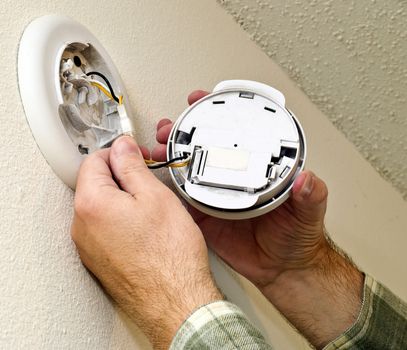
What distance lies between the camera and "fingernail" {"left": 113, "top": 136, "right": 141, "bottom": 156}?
49cm

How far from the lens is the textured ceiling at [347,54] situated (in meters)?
0.90

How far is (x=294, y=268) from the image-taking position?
28.1 inches

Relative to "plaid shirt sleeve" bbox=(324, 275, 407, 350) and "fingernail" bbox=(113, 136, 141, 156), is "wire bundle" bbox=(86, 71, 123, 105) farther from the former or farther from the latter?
"plaid shirt sleeve" bbox=(324, 275, 407, 350)

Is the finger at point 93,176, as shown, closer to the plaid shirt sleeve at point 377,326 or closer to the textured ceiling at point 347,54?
the plaid shirt sleeve at point 377,326

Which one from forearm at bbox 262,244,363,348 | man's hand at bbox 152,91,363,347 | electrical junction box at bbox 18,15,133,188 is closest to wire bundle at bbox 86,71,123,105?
electrical junction box at bbox 18,15,133,188

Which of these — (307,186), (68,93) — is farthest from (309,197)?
(68,93)

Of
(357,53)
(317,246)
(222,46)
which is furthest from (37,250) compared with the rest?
(357,53)

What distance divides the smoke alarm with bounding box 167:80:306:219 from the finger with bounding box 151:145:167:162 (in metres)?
0.05

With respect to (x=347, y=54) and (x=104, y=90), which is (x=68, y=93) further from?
(x=347, y=54)

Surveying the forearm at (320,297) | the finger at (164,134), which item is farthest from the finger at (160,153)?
the forearm at (320,297)

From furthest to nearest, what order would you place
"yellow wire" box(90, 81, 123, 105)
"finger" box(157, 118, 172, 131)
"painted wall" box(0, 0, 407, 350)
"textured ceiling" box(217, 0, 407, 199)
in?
1. "textured ceiling" box(217, 0, 407, 199)
2. "finger" box(157, 118, 172, 131)
3. "yellow wire" box(90, 81, 123, 105)
4. "painted wall" box(0, 0, 407, 350)

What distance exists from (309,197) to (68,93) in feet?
0.96

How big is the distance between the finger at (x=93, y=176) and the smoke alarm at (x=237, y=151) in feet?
0.26

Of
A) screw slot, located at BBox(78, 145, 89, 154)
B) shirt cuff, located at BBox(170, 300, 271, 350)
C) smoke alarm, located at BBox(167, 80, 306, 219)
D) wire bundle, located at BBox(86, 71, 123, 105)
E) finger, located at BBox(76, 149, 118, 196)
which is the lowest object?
shirt cuff, located at BBox(170, 300, 271, 350)
